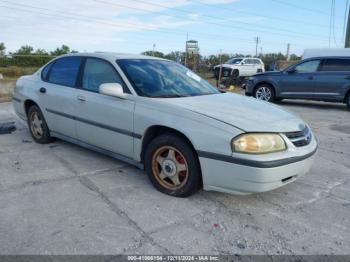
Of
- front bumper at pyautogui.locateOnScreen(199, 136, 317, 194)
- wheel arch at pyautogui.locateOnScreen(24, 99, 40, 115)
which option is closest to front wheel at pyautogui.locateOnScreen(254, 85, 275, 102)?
wheel arch at pyautogui.locateOnScreen(24, 99, 40, 115)

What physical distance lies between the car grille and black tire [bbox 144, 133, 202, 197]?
950mm

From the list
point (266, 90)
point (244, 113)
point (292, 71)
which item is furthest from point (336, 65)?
point (244, 113)

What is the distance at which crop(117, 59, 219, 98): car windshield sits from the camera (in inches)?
154

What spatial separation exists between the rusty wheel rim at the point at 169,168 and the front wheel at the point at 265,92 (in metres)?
8.45

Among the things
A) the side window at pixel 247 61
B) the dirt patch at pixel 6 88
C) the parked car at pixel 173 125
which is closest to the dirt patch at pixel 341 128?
the parked car at pixel 173 125

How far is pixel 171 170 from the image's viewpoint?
351 centimetres

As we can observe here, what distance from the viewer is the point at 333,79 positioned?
1030 cm

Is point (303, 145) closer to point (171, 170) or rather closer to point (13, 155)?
point (171, 170)

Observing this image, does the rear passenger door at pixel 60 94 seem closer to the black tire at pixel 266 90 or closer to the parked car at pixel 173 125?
the parked car at pixel 173 125

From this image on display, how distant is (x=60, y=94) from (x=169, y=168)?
2.17 meters

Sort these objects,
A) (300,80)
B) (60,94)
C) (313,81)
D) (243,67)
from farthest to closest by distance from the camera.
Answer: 1. (243,67)
2. (300,80)
3. (313,81)
4. (60,94)

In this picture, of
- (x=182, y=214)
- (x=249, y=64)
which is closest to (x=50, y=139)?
(x=182, y=214)

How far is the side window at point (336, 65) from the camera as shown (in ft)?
33.6

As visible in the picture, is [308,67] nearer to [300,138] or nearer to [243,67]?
[300,138]
